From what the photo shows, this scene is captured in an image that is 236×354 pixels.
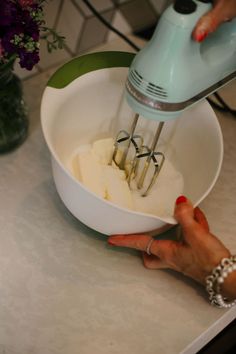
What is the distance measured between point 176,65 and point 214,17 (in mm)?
59

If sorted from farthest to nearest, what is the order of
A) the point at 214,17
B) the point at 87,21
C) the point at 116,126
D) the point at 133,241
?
1. the point at 87,21
2. the point at 116,126
3. the point at 133,241
4. the point at 214,17

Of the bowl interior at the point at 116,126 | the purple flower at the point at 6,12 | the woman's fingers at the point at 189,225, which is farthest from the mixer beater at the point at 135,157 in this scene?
the purple flower at the point at 6,12

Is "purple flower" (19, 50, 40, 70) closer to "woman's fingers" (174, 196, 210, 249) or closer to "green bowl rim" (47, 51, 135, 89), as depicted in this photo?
"green bowl rim" (47, 51, 135, 89)

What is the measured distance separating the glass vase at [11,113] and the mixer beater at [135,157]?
5.6 inches

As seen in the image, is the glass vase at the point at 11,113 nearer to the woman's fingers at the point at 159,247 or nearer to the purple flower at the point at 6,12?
the purple flower at the point at 6,12

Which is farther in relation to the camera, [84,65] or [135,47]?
[135,47]

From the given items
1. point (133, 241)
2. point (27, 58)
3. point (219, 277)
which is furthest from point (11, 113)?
point (219, 277)

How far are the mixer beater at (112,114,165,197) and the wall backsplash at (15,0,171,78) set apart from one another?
195 mm

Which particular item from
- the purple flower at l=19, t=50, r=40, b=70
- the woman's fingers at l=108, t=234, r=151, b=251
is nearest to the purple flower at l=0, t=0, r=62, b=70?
the purple flower at l=19, t=50, r=40, b=70

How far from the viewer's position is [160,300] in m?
0.57

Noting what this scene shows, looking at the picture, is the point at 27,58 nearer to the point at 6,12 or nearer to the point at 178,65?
the point at 6,12

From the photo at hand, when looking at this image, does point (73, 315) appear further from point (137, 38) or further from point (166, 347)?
point (137, 38)

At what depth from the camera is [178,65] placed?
18.4 inches

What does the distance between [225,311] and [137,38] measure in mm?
517
